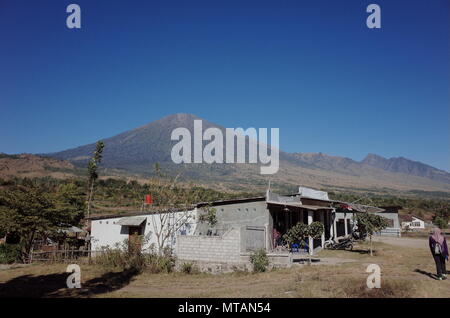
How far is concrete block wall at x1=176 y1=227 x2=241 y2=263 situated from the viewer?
1451 cm

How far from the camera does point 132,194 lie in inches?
2041

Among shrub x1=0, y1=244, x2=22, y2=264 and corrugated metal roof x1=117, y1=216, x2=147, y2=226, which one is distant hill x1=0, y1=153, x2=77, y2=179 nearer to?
shrub x1=0, y1=244, x2=22, y2=264

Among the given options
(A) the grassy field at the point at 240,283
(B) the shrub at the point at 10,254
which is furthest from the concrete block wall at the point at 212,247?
(B) the shrub at the point at 10,254

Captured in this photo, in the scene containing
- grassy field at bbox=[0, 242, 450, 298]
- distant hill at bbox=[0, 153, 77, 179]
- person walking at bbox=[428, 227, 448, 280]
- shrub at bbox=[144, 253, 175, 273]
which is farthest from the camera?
distant hill at bbox=[0, 153, 77, 179]

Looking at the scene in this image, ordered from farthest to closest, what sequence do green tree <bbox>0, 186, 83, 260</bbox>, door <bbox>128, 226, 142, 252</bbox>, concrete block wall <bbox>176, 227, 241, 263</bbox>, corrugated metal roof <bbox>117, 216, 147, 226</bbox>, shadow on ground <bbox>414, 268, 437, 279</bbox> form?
corrugated metal roof <bbox>117, 216, 147, 226</bbox>, green tree <bbox>0, 186, 83, 260</bbox>, door <bbox>128, 226, 142, 252</bbox>, concrete block wall <bbox>176, 227, 241, 263</bbox>, shadow on ground <bbox>414, 268, 437, 279</bbox>

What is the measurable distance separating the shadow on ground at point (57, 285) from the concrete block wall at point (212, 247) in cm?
229

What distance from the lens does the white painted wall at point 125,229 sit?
18766 mm

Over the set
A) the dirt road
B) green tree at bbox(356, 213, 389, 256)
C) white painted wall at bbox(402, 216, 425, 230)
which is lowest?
white painted wall at bbox(402, 216, 425, 230)

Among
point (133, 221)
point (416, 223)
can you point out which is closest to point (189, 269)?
point (133, 221)

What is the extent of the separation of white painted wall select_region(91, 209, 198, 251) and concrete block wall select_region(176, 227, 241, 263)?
211 cm

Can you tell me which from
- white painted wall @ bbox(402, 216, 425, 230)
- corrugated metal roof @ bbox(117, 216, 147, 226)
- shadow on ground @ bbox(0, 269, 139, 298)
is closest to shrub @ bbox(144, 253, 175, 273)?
shadow on ground @ bbox(0, 269, 139, 298)

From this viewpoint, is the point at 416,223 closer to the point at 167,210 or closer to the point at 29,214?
the point at 167,210

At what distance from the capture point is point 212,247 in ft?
49.2

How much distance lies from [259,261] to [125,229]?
9.93 meters
